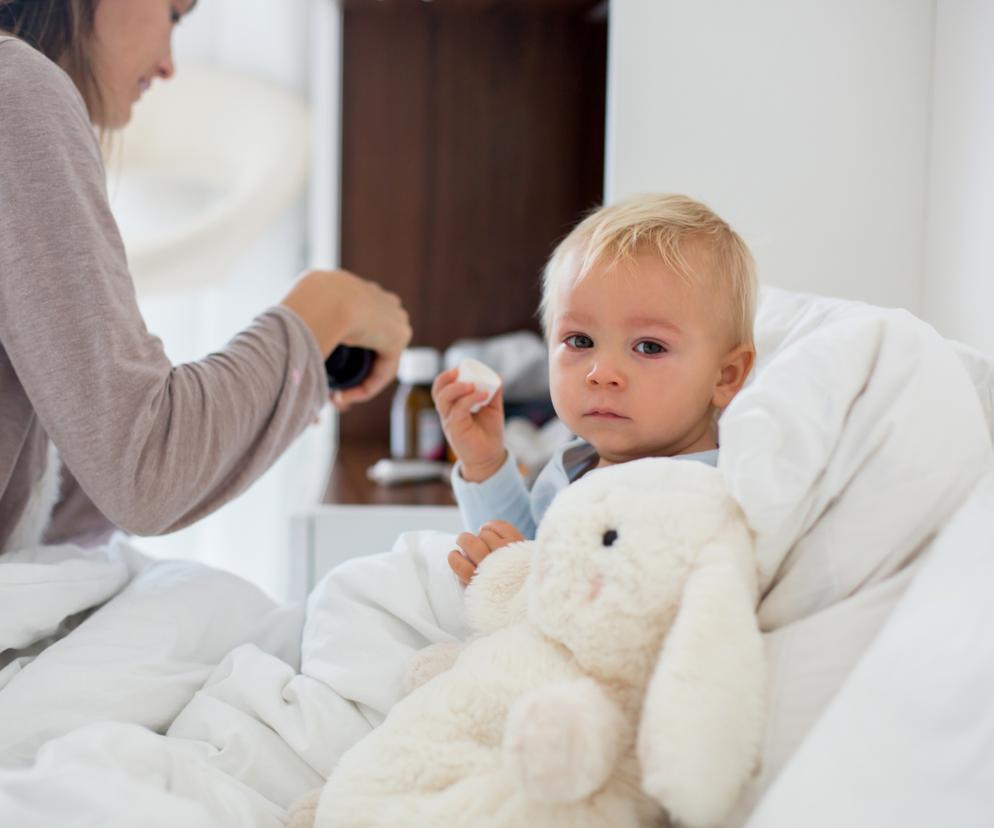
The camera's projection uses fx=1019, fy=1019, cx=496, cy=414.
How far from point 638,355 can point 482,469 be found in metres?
0.23

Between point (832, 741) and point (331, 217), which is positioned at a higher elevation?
point (331, 217)

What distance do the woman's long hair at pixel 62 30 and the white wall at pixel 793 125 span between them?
1.69ft

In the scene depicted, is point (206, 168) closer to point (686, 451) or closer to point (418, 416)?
point (418, 416)

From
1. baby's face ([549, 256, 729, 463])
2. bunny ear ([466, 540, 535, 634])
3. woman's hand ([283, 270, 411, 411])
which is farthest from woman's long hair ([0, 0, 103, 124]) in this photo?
bunny ear ([466, 540, 535, 634])

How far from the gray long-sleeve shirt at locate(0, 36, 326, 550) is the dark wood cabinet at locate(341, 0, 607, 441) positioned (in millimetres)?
1127

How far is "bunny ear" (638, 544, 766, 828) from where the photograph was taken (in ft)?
1.44

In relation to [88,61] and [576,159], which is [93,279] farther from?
[576,159]

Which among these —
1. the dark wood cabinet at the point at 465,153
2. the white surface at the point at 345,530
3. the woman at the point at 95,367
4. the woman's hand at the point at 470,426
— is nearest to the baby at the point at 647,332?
the woman's hand at the point at 470,426

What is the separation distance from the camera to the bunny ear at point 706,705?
438 mm

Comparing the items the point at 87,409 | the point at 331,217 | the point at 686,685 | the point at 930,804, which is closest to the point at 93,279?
the point at 87,409

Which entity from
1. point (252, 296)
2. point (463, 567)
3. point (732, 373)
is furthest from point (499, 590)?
point (252, 296)

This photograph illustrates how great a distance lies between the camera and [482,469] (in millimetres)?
927

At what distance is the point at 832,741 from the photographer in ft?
1.46

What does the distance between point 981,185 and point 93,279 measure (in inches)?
27.8
